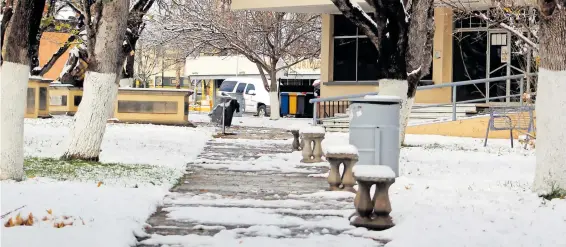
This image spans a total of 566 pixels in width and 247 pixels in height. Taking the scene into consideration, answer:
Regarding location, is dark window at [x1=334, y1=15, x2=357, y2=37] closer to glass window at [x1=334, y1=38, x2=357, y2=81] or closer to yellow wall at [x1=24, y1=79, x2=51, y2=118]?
glass window at [x1=334, y1=38, x2=357, y2=81]

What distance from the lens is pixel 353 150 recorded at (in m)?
10.8

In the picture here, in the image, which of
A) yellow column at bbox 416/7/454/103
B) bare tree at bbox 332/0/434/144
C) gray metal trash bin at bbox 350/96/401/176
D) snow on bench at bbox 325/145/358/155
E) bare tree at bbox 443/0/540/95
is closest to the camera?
snow on bench at bbox 325/145/358/155

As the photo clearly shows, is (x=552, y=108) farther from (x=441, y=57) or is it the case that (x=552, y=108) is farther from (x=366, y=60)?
(x=366, y=60)

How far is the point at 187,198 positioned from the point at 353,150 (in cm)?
215

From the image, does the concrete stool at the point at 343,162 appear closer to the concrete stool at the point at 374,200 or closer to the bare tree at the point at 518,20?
the concrete stool at the point at 374,200

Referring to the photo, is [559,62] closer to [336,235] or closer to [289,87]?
[336,235]

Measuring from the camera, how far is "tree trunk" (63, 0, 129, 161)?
13.4 m

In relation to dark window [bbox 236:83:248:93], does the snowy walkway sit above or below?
below

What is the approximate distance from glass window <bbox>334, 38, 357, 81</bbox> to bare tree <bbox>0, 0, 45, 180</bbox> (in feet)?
68.3

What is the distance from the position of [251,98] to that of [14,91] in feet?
112

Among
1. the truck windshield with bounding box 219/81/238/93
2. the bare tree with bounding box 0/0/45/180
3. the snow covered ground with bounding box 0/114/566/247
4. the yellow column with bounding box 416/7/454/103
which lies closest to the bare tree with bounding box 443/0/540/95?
the yellow column with bounding box 416/7/454/103

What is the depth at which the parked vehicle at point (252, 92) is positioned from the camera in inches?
1741

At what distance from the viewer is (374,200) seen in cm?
826

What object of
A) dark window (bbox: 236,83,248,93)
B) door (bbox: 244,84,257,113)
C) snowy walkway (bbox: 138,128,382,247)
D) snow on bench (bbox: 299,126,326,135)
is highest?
dark window (bbox: 236,83,248,93)
